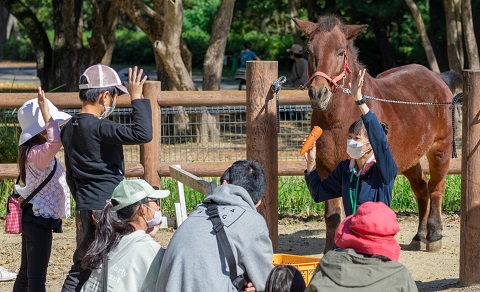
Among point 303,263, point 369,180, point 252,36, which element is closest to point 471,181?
point 369,180

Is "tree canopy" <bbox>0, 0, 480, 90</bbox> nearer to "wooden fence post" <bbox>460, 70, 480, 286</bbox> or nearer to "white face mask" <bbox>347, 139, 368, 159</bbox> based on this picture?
"wooden fence post" <bbox>460, 70, 480, 286</bbox>

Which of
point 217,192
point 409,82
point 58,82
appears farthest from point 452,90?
point 58,82

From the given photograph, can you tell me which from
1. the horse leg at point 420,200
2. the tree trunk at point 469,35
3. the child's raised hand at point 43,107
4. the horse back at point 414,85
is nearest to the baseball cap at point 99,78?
the child's raised hand at point 43,107

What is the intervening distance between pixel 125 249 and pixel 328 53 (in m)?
3.01

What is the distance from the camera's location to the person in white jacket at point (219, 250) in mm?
3486

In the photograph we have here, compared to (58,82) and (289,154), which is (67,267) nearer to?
(289,154)

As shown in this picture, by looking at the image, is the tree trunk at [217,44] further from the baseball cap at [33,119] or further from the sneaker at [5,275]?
the baseball cap at [33,119]

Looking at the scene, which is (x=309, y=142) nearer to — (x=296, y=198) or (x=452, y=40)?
(x=296, y=198)

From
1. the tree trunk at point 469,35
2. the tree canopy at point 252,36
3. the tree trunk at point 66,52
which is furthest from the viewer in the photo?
the tree trunk at point 66,52

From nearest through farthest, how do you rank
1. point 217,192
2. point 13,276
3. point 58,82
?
point 217,192
point 13,276
point 58,82

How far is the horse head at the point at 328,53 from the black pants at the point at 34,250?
7.10ft

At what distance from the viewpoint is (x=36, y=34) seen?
18844 millimetres

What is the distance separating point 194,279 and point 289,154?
6590mm

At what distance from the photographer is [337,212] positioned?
6.50 meters
